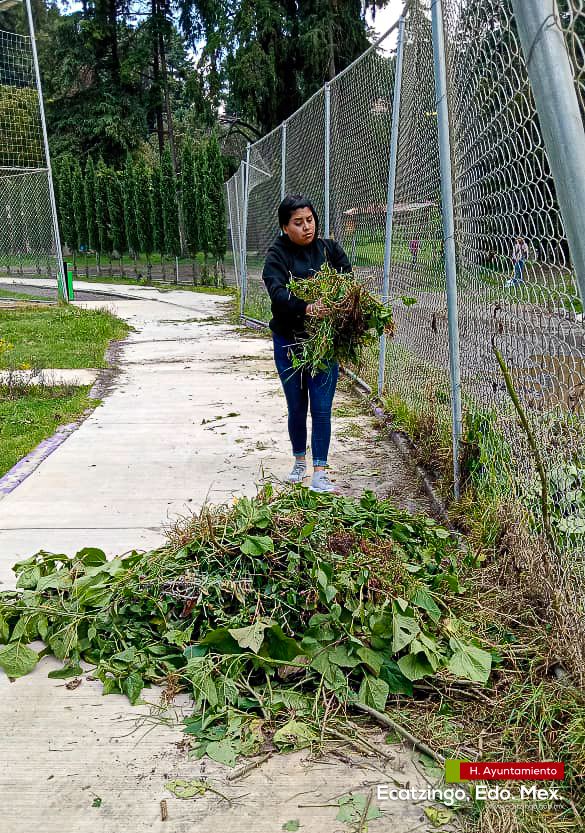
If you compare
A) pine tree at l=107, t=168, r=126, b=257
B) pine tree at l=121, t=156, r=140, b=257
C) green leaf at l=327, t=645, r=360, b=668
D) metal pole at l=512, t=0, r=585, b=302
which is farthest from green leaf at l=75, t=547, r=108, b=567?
pine tree at l=107, t=168, r=126, b=257

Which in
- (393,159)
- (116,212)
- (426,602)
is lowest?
(426,602)

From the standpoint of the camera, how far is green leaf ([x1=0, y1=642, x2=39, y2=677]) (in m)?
3.00

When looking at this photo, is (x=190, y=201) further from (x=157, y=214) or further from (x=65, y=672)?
(x=65, y=672)

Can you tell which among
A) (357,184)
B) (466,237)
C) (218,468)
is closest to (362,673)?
(466,237)

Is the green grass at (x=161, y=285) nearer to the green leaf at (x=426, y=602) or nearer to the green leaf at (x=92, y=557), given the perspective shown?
the green leaf at (x=92, y=557)

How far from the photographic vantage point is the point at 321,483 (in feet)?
16.1

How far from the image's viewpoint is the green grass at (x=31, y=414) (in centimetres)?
610

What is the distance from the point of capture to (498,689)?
2703 mm

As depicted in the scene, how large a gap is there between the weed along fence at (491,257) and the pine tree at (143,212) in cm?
2229

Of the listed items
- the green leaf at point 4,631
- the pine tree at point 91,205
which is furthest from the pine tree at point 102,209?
the green leaf at point 4,631

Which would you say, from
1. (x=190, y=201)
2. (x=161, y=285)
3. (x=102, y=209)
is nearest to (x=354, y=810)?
(x=190, y=201)

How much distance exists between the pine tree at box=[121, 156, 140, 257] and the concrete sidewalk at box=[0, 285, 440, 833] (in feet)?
63.3

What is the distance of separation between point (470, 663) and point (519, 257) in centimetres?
154

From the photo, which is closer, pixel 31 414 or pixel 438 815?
pixel 438 815
